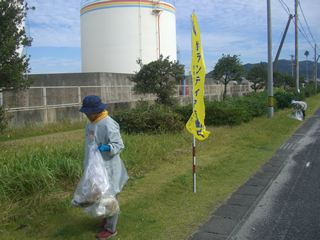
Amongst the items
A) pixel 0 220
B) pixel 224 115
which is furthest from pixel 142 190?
pixel 224 115

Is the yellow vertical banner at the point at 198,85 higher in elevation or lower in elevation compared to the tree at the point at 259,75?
lower

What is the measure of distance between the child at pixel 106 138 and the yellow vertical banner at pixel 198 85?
6.62 ft

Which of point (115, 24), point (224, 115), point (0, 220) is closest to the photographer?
point (0, 220)

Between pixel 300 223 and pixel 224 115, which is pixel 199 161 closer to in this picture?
pixel 300 223

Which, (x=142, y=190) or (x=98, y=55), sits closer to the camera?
(x=142, y=190)

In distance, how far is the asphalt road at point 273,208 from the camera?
367 cm

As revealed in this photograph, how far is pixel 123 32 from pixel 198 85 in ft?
67.4

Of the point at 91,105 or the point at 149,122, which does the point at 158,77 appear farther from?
the point at 91,105

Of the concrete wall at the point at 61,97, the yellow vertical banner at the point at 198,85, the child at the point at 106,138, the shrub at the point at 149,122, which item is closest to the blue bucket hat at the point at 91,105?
the child at the point at 106,138

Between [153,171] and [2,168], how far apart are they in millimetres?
3086

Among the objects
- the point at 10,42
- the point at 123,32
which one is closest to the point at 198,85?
the point at 10,42

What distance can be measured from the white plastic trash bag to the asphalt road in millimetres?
1176

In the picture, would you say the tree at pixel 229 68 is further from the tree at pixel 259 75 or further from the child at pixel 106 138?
the child at pixel 106 138

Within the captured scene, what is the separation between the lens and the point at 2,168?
184 inches
